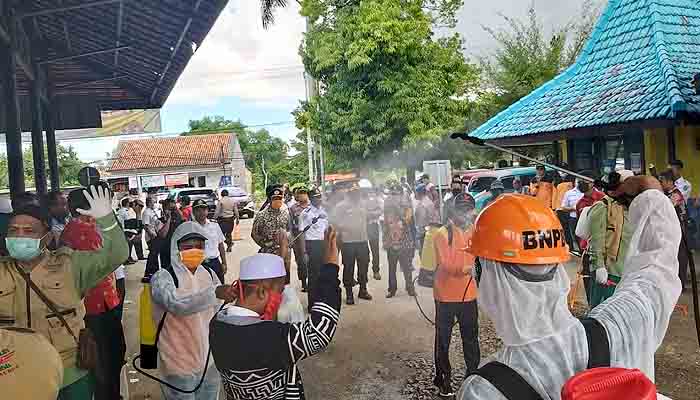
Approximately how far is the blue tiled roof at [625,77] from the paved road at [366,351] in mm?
4593

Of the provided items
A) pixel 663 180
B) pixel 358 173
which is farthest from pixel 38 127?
pixel 358 173

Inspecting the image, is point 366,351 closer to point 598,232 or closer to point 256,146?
point 598,232

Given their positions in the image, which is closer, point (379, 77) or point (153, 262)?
point (153, 262)

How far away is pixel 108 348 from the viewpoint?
14.7 feet

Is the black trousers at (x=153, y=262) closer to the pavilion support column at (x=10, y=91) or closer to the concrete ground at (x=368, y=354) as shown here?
the concrete ground at (x=368, y=354)

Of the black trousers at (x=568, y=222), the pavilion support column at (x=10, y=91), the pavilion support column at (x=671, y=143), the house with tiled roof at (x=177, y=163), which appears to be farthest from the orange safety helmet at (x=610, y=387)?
the house with tiled roof at (x=177, y=163)

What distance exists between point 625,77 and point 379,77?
10.5 m

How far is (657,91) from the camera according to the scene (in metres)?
9.87

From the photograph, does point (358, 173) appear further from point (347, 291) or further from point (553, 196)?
point (347, 291)

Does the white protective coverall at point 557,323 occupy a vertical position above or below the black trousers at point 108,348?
above

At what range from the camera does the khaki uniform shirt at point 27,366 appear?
7.38 ft

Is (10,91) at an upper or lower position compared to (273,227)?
upper

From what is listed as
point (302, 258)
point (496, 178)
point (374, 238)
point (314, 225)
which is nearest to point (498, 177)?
point (496, 178)

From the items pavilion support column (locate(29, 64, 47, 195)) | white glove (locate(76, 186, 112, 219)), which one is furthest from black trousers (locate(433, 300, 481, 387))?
pavilion support column (locate(29, 64, 47, 195))
